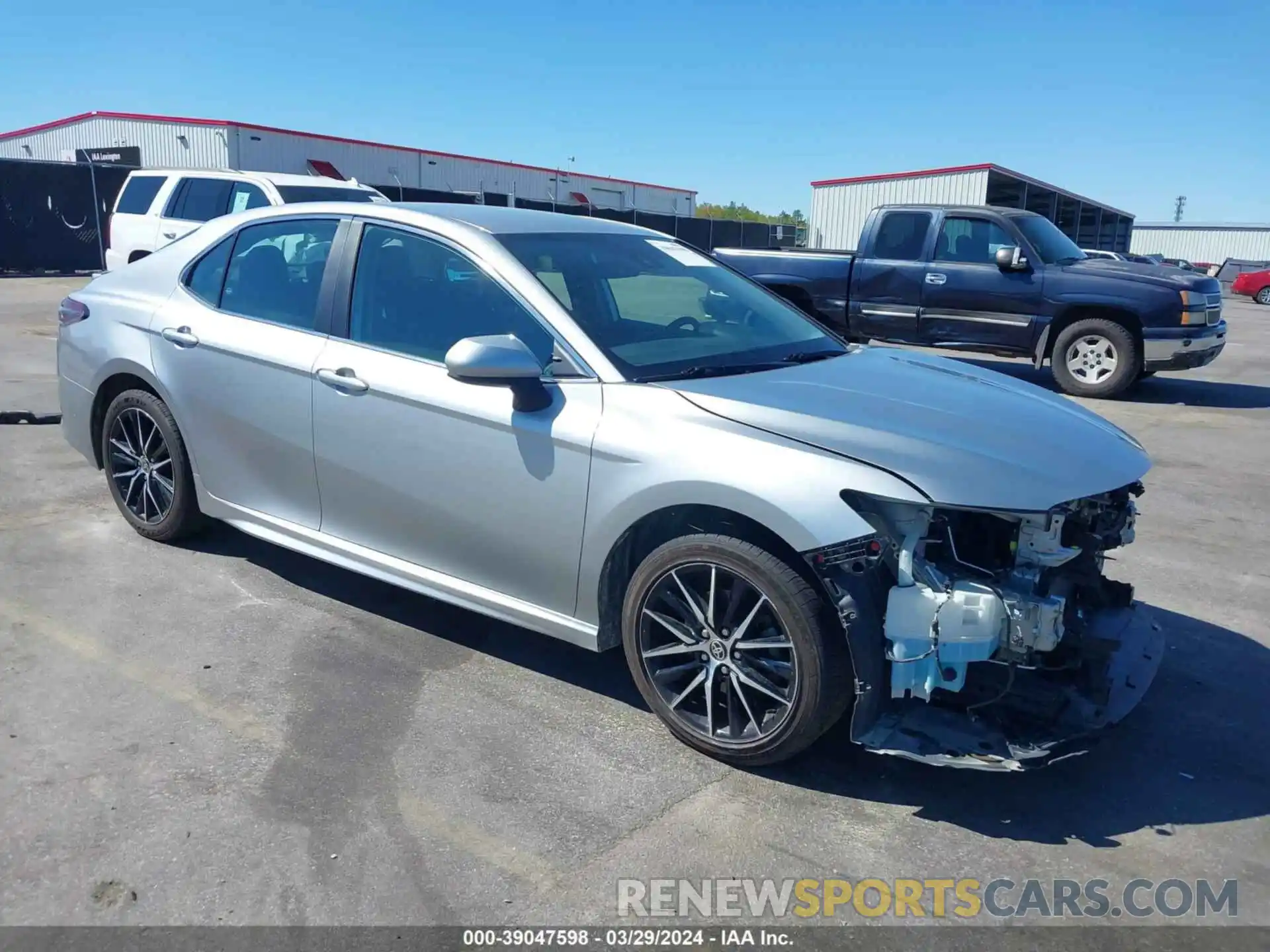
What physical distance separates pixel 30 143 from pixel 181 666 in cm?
4577

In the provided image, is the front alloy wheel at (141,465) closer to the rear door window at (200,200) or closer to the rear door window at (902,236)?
the rear door window at (200,200)

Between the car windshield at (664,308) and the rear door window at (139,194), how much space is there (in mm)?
11935

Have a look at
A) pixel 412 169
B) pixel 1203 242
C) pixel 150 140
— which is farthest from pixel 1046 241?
pixel 1203 242

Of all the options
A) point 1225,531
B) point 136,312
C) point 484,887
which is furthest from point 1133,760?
point 136,312

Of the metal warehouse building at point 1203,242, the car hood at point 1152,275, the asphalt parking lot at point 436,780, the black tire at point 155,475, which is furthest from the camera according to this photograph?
the metal warehouse building at point 1203,242

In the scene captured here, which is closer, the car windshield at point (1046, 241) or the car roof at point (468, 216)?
the car roof at point (468, 216)

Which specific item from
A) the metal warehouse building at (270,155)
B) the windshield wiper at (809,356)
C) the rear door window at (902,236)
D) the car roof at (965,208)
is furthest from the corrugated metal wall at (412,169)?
the windshield wiper at (809,356)

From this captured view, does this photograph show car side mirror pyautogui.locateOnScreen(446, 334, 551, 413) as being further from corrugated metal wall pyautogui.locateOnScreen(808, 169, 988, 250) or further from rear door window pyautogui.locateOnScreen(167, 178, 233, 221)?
corrugated metal wall pyautogui.locateOnScreen(808, 169, 988, 250)

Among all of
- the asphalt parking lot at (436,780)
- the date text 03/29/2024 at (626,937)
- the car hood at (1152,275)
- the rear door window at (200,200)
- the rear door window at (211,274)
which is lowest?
the date text 03/29/2024 at (626,937)

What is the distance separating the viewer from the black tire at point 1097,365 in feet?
35.4

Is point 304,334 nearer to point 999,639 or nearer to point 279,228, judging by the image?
point 279,228

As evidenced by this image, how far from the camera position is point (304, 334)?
14.0 feet

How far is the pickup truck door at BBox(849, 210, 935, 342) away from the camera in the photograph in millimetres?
11766

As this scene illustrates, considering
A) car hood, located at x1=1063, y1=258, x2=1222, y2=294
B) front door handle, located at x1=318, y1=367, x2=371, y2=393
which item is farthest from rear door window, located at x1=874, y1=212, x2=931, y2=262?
front door handle, located at x1=318, y1=367, x2=371, y2=393
